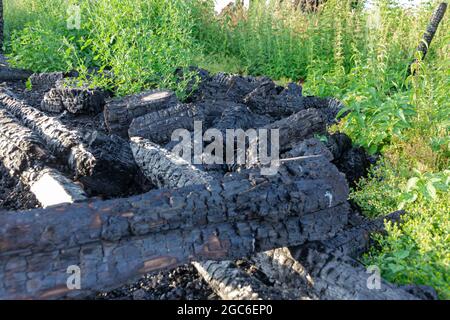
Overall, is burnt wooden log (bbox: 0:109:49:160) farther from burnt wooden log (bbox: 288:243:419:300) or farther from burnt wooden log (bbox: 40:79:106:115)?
burnt wooden log (bbox: 288:243:419:300)

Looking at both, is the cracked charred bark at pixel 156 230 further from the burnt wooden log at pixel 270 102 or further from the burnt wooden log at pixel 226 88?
the burnt wooden log at pixel 226 88

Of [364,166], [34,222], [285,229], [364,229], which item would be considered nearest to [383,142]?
[364,166]

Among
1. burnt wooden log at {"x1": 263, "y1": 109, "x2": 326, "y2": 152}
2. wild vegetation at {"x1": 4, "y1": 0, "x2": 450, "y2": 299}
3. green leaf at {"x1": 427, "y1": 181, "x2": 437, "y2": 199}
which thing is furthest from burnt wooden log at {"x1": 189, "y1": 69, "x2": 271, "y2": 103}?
green leaf at {"x1": 427, "y1": 181, "x2": 437, "y2": 199}

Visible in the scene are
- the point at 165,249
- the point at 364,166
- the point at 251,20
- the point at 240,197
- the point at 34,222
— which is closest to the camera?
the point at 34,222

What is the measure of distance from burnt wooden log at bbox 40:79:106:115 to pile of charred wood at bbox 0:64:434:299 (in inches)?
42.3

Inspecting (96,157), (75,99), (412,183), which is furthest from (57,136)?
(412,183)

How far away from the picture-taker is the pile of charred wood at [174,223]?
263 centimetres

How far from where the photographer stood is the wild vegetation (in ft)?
12.4

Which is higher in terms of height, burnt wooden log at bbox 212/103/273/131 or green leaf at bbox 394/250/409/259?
burnt wooden log at bbox 212/103/273/131

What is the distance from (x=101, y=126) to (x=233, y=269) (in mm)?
2950

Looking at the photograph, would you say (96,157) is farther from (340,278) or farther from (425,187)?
(425,187)

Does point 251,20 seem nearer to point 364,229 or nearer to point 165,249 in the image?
point 364,229

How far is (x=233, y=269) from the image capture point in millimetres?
3098
